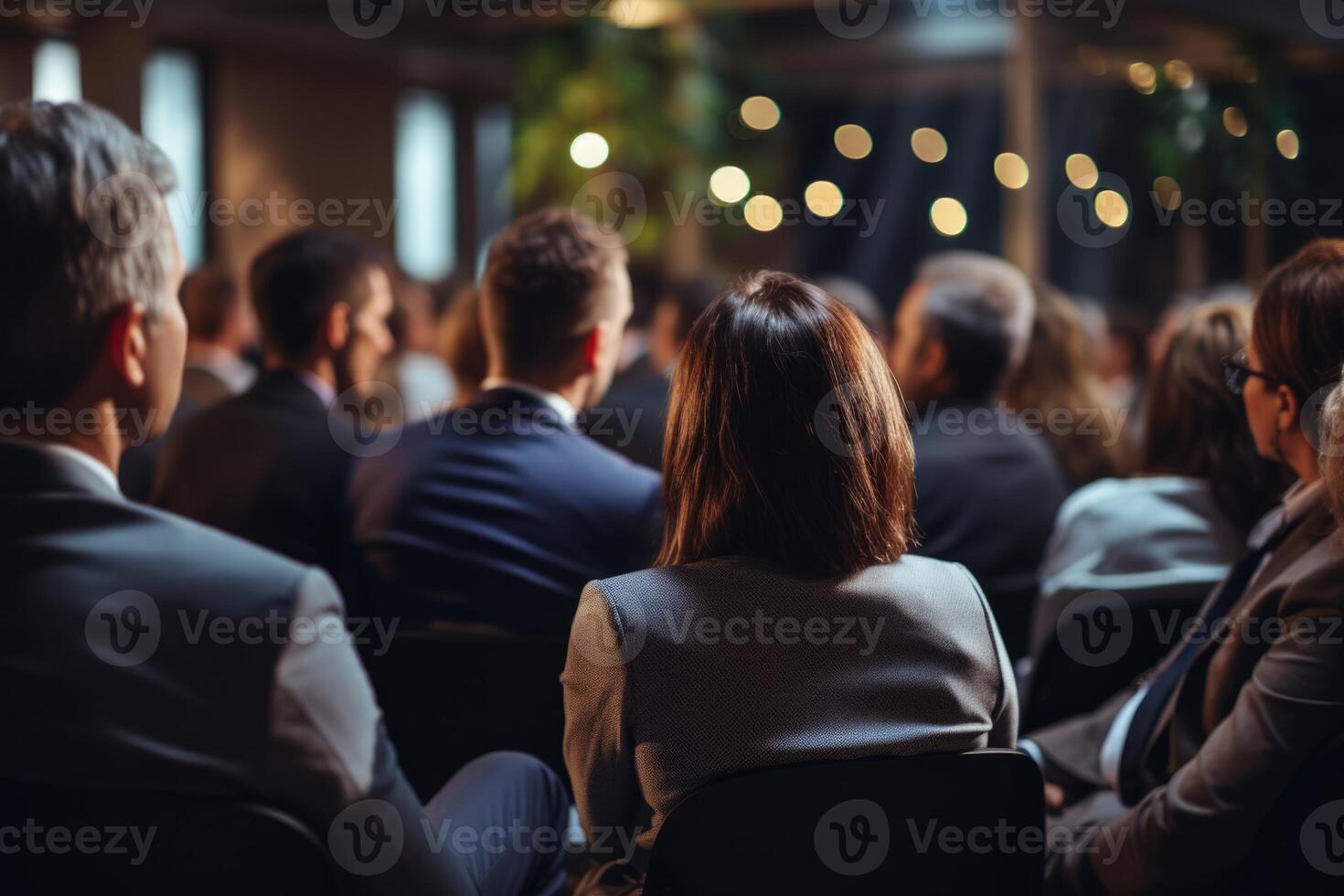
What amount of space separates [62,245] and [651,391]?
313cm

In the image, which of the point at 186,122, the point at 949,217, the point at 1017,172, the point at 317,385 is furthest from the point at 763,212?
the point at 317,385

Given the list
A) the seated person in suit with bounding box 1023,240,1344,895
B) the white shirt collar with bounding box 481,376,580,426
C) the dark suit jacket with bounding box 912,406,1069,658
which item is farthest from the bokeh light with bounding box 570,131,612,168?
the seated person in suit with bounding box 1023,240,1344,895

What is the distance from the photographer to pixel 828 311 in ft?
4.70

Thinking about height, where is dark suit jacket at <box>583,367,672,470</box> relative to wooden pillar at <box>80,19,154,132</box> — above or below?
below

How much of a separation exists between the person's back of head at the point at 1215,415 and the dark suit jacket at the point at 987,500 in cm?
53

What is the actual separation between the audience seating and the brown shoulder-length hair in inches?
22.0

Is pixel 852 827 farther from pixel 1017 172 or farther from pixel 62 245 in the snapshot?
pixel 1017 172

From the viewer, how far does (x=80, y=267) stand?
40.6 inches

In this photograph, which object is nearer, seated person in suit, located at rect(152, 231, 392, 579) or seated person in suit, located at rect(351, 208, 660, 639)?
seated person in suit, located at rect(351, 208, 660, 639)

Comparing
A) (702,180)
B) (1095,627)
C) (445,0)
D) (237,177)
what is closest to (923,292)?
(1095,627)

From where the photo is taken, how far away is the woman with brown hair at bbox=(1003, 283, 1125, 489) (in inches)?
131

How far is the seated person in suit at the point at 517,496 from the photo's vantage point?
218 cm

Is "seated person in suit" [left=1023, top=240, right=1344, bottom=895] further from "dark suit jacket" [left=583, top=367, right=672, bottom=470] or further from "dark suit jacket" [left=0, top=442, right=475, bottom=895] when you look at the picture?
"dark suit jacket" [left=583, top=367, right=672, bottom=470]

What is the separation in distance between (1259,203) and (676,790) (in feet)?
19.2
